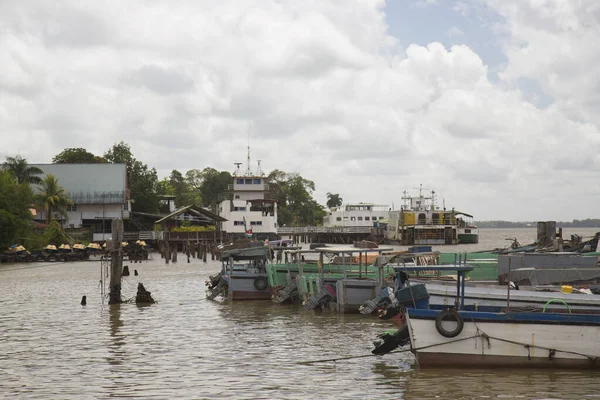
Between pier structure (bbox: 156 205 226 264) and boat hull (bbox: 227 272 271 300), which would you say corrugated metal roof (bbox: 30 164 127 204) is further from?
boat hull (bbox: 227 272 271 300)

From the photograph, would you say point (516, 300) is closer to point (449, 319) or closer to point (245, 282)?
point (449, 319)

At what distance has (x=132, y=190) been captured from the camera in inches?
4350

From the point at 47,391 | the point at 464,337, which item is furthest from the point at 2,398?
the point at 464,337

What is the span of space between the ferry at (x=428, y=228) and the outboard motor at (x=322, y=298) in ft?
327

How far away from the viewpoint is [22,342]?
21891 millimetres

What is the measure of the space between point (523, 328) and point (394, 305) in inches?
222

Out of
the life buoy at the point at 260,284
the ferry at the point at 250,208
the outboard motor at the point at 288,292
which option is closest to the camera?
the outboard motor at the point at 288,292

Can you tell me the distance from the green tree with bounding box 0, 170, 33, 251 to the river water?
39582 mm

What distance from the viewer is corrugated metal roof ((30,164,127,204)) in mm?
93188

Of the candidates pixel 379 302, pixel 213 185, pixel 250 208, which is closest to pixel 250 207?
pixel 250 208

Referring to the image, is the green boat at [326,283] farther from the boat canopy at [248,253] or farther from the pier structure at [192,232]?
the pier structure at [192,232]

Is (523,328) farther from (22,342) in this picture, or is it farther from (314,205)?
(314,205)

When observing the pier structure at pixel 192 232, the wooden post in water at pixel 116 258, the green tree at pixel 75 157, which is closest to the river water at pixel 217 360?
the wooden post in water at pixel 116 258

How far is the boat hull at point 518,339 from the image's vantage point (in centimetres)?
1652
